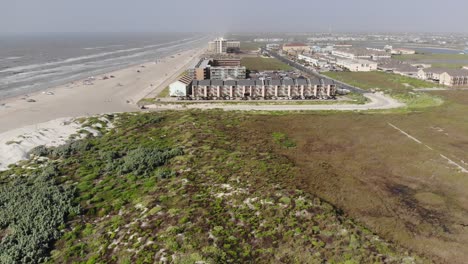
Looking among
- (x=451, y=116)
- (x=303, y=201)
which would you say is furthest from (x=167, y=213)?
(x=451, y=116)

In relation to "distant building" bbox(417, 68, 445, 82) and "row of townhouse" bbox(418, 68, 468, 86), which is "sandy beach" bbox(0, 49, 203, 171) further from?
"row of townhouse" bbox(418, 68, 468, 86)

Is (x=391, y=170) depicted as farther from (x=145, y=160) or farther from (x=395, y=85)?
(x=395, y=85)

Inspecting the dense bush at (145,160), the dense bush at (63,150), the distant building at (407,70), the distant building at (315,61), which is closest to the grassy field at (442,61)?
the distant building at (407,70)

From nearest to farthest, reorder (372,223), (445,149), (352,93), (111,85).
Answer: (372,223), (445,149), (352,93), (111,85)

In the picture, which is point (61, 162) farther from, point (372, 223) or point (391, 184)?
point (391, 184)

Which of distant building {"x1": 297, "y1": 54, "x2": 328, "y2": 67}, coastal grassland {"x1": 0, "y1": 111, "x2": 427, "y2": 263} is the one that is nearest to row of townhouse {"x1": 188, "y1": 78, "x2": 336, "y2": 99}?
coastal grassland {"x1": 0, "y1": 111, "x2": 427, "y2": 263}

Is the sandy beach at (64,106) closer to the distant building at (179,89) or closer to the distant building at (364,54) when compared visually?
the distant building at (179,89)
